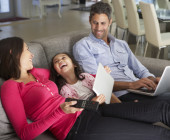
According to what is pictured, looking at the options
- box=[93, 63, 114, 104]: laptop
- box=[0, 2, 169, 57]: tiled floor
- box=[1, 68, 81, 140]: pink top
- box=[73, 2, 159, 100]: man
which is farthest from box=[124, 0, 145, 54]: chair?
box=[1, 68, 81, 140]: pink top

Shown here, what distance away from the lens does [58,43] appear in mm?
2062

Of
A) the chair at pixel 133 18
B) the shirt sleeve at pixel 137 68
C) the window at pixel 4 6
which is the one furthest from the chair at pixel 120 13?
the window at pixel 4 6

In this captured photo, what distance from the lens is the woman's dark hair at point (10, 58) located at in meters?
1.50

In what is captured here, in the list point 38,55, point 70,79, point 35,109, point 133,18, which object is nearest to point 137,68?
point 70,79

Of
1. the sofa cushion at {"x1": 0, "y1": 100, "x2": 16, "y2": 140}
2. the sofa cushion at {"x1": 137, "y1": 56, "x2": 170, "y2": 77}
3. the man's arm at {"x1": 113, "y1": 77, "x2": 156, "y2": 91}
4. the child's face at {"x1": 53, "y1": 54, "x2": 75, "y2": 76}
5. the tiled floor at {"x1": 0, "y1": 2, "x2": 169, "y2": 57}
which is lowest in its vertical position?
the tiled floor at {"x1": 0, "y1": 2, "x2": 169, "y2": 57}

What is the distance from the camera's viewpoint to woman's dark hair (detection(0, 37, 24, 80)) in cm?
150

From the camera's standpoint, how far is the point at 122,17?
4.55 meters

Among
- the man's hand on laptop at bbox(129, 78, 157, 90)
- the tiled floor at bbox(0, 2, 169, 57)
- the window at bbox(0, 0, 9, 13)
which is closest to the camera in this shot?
the man's hand on laptop at bbox(129, 78, 157, 90)

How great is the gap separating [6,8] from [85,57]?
6.86 meters

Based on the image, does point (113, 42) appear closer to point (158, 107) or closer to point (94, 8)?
point (94, 8)

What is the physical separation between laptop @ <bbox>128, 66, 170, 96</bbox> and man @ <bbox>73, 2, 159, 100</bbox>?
0.04 metres

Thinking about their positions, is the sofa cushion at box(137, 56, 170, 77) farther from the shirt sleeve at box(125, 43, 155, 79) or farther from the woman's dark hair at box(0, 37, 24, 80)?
the woman's dark hair at box(0, 37, 24, 80)

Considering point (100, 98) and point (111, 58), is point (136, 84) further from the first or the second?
point (100, 98)

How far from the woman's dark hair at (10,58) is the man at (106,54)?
1.94 ft
